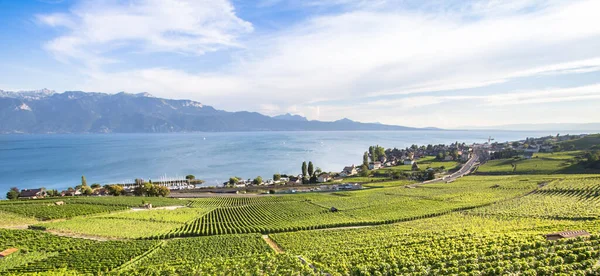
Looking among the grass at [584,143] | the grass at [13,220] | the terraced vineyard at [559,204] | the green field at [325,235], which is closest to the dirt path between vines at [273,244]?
the green field at [325,235]

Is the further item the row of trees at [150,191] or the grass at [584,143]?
the grass at [584,143]

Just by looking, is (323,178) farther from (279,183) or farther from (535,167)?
(535,167)

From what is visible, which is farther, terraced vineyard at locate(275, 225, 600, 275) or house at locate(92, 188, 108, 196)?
house at locate(92, 188, 108, 196)

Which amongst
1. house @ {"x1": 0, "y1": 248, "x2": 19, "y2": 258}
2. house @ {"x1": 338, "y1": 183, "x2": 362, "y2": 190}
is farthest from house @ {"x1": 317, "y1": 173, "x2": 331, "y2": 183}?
house @ {"x1": 0, "y1": 248, "x2": 19, "y2": 258}

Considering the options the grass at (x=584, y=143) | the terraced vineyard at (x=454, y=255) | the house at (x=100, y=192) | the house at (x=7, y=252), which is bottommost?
the house at (x=100, y=192)

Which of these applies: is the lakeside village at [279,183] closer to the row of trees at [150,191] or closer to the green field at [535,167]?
the row of trees at [150,191]

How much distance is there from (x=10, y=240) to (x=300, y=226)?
1180 inches

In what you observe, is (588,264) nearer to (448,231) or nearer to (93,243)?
(448,231)

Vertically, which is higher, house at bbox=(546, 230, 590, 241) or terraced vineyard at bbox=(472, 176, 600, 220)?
house at bbox=(546, 230, 590, 241)

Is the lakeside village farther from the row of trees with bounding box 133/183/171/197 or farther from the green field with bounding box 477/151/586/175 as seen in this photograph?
the green field with bounding box 477/151/586/175

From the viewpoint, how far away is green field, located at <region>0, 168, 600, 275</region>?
20.5 meters

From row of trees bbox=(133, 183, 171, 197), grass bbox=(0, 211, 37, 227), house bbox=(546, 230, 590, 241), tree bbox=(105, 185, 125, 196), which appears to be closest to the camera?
house bbox=(546, 230, 590, 241)

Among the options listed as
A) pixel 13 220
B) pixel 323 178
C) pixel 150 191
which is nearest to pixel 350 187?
pixel 323 178

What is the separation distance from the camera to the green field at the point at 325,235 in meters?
20.5
